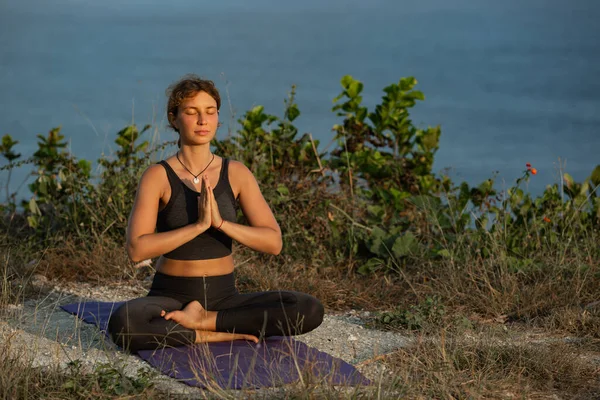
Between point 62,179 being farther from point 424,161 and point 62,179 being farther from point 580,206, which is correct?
point 580,206

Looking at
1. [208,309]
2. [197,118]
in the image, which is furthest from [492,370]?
[197,118]

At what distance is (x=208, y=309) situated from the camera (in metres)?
4.75

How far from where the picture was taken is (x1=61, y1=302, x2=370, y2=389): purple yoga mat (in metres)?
3.83

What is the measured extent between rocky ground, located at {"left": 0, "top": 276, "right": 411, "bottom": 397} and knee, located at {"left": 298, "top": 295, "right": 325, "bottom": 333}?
0.16m

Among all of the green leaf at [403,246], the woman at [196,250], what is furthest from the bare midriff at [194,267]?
the green leaf at [403,246]

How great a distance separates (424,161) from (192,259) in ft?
12.9

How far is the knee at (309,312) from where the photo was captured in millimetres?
4672

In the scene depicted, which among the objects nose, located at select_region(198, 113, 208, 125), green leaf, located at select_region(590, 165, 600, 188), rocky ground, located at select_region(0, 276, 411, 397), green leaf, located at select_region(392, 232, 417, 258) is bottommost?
rocky ground, located at select_region(0, 276, 411, 397)

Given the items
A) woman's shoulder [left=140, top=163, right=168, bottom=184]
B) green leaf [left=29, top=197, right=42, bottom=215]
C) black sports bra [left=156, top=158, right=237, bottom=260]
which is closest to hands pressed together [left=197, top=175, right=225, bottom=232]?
black sports bra [left=156, top=158, right=237, bottom=260]

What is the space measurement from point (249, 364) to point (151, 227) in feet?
3.24

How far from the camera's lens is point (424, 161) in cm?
804

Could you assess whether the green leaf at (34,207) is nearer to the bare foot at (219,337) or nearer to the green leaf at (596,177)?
the bare foot at (219,337)

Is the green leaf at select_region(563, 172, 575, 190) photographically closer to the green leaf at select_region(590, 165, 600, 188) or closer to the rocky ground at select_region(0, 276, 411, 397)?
the green leaf at select_region(590, 165, 600, 188)

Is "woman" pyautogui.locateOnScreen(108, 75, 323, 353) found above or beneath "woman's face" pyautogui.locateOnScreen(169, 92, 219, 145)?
beneath
